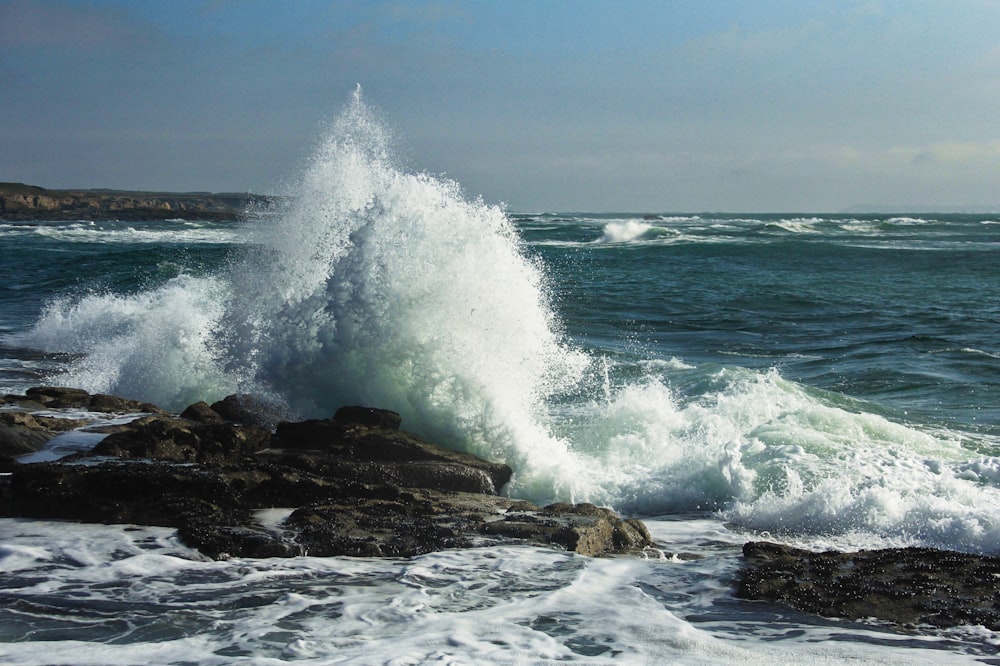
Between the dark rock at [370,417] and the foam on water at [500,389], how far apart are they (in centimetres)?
58

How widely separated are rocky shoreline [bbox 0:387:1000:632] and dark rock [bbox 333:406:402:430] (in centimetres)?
1

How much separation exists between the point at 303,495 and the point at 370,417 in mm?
1560

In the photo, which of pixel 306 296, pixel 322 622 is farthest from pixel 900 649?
pixel 306 296

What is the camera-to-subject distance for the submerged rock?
19.7 feet

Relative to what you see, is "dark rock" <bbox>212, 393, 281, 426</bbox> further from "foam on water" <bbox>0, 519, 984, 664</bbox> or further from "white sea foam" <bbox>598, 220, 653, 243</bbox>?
"white sea foam" <bbox>598, 220, 653, 243</bbox>

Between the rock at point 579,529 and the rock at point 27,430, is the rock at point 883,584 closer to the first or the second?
the rock at point 579,529

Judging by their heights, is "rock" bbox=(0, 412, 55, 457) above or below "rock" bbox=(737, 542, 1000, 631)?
above

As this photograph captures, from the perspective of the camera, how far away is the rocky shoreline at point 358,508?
526cm

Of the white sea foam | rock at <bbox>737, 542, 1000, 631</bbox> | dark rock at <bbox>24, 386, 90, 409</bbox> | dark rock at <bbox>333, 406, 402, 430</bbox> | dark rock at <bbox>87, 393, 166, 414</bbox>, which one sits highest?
the white sea foam

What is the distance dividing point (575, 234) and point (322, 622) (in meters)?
54.1

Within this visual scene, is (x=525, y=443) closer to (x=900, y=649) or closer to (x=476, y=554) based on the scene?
(x=476, y=554)

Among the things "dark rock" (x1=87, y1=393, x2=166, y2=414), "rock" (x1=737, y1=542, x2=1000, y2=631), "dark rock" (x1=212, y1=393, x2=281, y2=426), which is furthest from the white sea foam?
"rock" (x1=737, y1=542, x2=1000, y2=631)

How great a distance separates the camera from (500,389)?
8750 mm

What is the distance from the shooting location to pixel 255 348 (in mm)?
9766
